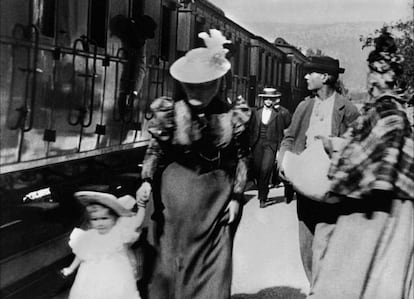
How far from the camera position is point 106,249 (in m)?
3.71

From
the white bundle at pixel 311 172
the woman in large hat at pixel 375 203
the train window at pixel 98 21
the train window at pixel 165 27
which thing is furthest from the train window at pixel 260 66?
the woman in large hat at pixel 375 203

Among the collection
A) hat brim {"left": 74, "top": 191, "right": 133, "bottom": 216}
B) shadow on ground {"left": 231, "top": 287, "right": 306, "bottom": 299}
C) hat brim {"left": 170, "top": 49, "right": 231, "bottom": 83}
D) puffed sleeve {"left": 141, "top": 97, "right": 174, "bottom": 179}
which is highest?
hat brim {"left": 170, "top": 49, "right": 231, "bottom": 83}

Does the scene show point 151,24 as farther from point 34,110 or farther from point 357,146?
point 357,146

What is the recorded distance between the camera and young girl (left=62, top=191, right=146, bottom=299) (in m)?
3.66

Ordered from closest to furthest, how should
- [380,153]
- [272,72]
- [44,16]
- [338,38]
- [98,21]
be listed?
[380,153] < [44,16] < [338,38] < [98,21] < [272,72]

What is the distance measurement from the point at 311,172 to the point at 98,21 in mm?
3181

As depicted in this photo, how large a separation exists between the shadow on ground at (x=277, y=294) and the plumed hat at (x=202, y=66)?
1.97 meters

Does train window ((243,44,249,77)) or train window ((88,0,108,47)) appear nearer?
train window ((88,0,108,47))

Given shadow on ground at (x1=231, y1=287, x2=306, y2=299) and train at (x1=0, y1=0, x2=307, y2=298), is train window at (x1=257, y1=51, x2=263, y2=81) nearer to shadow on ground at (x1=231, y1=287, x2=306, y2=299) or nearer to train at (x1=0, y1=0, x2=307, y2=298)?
train at (x1=0, y1=0, x2=307, y2=298)

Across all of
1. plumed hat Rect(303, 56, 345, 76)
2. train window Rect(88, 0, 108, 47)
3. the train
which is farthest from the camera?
train window Rect(88, 0, 108, 47)

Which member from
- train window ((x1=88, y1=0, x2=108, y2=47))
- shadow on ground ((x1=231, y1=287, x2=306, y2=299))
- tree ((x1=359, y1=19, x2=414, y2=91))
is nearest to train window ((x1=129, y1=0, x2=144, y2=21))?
train window ((x1=88, y1=0, x2=108, y2=47))

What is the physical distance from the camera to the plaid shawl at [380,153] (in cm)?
354

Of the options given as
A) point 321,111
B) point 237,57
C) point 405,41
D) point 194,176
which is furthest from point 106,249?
point 237,57

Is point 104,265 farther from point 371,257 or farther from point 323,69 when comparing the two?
point 323,69
